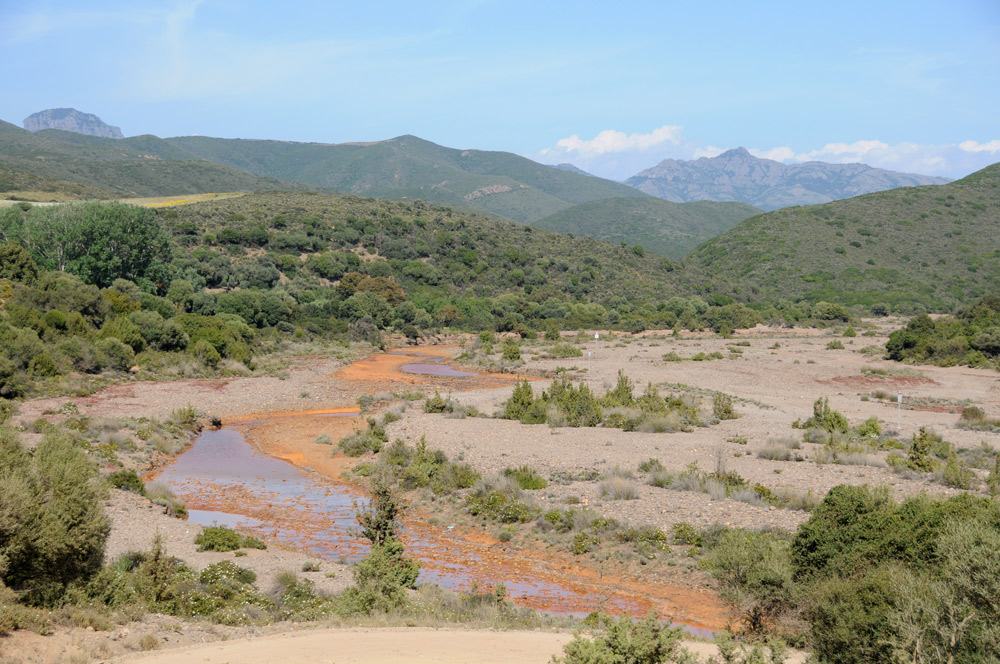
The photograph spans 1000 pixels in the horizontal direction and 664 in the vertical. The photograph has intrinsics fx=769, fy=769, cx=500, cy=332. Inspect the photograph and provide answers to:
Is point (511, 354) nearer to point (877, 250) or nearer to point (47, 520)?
point (47, 520)

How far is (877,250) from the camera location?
8406cm

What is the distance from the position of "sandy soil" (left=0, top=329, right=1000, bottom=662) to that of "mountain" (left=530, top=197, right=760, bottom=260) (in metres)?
93.9

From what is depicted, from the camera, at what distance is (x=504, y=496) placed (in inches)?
659

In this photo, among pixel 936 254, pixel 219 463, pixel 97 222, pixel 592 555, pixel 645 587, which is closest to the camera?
pixel 645 587

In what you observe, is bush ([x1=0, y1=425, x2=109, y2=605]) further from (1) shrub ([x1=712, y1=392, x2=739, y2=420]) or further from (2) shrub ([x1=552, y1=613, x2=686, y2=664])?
(1) shrub ([x1=712, y1=392, x2=739, y2=420])

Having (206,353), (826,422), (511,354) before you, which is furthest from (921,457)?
(206,353)

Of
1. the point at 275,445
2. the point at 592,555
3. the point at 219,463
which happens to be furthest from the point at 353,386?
the point at 592,555

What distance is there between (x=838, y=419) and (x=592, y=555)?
1193 centimetres

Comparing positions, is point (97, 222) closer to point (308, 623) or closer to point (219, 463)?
point (219, 463)

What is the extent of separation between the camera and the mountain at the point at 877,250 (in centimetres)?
7456

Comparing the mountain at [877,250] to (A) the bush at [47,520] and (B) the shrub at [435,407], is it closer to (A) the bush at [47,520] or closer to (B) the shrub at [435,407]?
(B) the shrub at [435,407]

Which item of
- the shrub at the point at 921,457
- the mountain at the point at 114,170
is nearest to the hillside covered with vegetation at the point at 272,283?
the shrub at the point at 921,457

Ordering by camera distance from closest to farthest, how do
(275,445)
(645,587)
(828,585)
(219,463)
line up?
(828,585)
(645,587)
(219,463)
(275,445)

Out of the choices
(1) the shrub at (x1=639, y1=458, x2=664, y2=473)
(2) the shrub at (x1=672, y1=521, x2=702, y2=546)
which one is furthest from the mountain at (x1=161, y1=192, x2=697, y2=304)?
(2) the shrub at (x1=672, y1=521, x2=702, y2=546)
